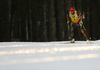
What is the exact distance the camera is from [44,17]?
15227mm

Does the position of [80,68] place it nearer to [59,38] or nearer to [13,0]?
Answer: [59,38]

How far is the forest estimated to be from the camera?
15.3 metres

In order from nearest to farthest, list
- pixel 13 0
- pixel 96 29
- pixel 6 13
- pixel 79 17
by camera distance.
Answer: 1. pixel 79 17
2. pixel 6 13
3. pixel 13 0
4. pixel 96 29

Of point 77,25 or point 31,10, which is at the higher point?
point 31,10

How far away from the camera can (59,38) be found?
55.8ft

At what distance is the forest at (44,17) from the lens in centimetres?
1535

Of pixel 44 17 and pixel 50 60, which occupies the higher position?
pixel 44 17

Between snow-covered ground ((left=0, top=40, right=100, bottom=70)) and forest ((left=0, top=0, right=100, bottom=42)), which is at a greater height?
forest ((left=0, top=0, right=100, bottom=42))

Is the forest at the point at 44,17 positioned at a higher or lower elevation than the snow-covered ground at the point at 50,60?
higher

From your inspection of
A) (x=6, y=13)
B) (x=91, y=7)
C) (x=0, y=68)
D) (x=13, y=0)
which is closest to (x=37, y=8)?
(x=6, y=13)

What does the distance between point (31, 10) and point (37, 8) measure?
102cm

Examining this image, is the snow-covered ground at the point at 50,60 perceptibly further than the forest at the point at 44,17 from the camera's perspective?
No

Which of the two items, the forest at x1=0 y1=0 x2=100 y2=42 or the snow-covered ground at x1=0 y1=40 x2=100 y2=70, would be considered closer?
the snow-covered ground at x1=0 y1=40 x2=100 y2=70

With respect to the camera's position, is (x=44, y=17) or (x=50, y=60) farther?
(x=44, y=17)
